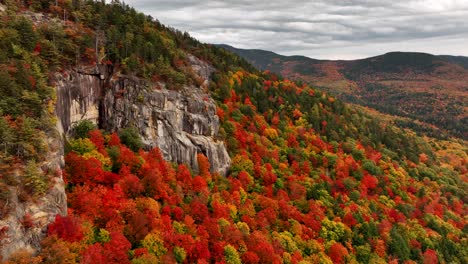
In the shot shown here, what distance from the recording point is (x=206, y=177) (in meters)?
76.1

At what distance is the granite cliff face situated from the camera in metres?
64.8

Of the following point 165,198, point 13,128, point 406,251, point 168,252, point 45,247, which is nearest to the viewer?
point 45,247

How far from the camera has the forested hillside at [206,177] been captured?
150 ft

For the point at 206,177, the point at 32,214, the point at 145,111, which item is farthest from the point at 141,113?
the point at 32,214

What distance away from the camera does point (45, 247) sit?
3738 cm

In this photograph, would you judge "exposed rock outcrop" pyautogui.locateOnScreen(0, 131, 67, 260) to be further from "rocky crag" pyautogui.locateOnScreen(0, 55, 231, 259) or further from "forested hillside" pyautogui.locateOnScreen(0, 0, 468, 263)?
"forested hillside" pyautogui.locateOnScreen(0, 0, 468, 263)

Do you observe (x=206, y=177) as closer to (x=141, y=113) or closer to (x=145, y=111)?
(x=145, y=111)

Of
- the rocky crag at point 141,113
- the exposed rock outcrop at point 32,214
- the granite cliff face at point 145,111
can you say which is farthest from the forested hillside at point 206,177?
the granite cliff face at point 145,111

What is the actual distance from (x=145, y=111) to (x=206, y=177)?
19623 millimetres

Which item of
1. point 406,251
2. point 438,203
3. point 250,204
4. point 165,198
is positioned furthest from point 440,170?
point 165,198

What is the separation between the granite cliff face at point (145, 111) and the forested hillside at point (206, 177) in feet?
8.81

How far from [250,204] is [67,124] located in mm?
41654

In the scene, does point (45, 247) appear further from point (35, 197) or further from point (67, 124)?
point (67, 124)

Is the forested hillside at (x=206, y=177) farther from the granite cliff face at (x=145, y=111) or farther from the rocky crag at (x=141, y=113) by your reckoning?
the granite cliff face at (x=145, y=111)
